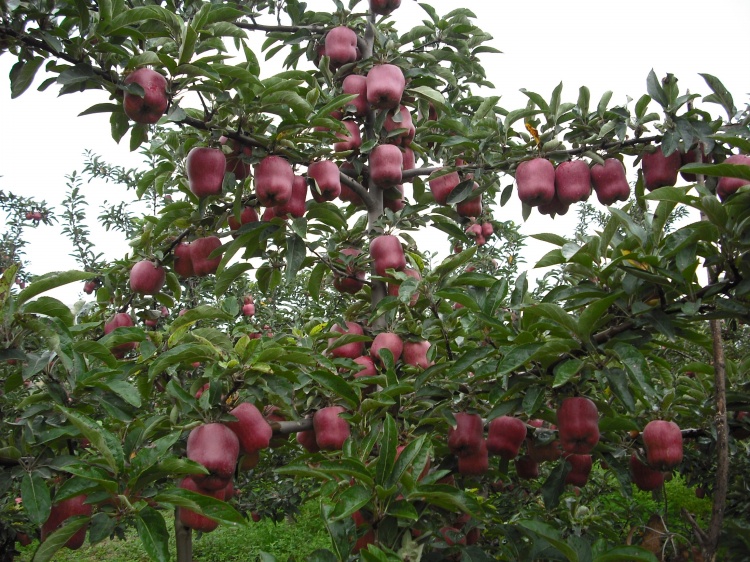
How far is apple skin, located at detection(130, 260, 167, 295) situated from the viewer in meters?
2.47

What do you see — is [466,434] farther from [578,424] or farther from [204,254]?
[204,254]

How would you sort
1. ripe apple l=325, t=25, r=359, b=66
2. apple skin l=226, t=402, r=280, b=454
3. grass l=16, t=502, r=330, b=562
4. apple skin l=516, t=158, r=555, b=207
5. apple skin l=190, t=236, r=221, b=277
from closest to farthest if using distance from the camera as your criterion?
apple skin l=226, t=402, r=280, b=454 → apple skin l=516, t=158, r=555, b=207 → apple skin l=190, t=236, r=221, b=277 → ripe apple l=325, t=25, r=359, b=66 → grass l=16, t=502, r=330, b=562

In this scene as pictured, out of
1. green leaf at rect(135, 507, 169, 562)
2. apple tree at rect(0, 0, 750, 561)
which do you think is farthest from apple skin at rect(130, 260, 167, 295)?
green leaf at rect(135, 507, 169, 562)

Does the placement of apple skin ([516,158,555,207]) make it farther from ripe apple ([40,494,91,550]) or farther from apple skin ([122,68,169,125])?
ripe apple ([40,494,91,550])

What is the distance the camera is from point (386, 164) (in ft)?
7.47

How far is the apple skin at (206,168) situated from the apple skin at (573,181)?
3.58ft

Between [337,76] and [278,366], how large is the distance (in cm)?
138

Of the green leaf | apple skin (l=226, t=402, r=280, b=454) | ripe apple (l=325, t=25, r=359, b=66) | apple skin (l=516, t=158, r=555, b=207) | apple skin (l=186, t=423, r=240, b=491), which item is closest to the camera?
the green leaf

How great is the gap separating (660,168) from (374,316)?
982mm

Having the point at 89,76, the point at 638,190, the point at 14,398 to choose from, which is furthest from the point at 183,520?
the point at 14,398

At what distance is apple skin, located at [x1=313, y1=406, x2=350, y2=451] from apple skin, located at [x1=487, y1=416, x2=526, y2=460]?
0.45 metres

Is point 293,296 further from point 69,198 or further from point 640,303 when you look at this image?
point 640,303

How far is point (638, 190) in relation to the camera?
1926 millimetres

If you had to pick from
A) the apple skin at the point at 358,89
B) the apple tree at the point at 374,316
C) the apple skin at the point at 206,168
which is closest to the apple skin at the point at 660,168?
the apple tree at the point at 374,316
